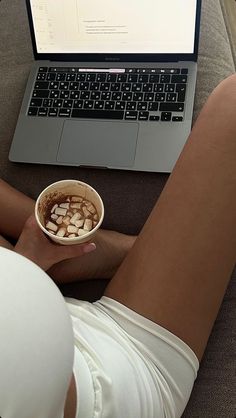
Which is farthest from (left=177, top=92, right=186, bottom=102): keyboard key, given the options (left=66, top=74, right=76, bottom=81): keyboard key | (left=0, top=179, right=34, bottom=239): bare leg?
(left=0, top=179, right=34, bottom=239): bare leg

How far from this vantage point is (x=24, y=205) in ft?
3.01

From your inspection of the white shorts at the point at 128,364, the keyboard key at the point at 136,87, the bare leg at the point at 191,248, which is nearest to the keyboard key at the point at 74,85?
the keyboard key at the point at 136,87

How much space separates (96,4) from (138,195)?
0.34 meters

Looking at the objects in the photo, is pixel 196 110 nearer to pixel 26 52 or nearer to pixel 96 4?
pixel 96 4

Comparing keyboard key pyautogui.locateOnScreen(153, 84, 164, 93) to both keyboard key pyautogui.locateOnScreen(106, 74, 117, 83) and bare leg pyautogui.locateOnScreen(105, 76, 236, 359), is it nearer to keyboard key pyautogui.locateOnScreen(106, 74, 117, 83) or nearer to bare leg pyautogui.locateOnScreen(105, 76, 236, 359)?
keyboard key pyautogui.locateOnScreen(106, 74, 117, 83)

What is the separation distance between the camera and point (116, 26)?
36.9 inches

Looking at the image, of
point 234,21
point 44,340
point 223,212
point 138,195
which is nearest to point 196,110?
point 138,195

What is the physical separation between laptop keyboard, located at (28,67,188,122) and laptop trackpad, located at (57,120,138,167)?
18 millimetres

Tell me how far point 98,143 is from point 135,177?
9 cm

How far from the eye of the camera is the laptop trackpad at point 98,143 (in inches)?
36.8

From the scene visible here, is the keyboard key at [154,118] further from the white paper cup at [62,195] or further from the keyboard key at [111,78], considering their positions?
the white paper cup at [62,195]

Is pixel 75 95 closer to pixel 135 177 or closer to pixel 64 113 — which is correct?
pixel 64 113

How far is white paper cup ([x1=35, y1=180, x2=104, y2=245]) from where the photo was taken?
0.75 meters

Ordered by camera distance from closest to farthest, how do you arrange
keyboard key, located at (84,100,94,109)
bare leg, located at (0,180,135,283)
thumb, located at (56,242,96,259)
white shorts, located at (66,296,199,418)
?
white shorts, located at (66,296,199,418), thumb, located at (56,242,96,259), bare leg, located at (0,180,135,283), keyboard key, located at (84,100,94,109)
